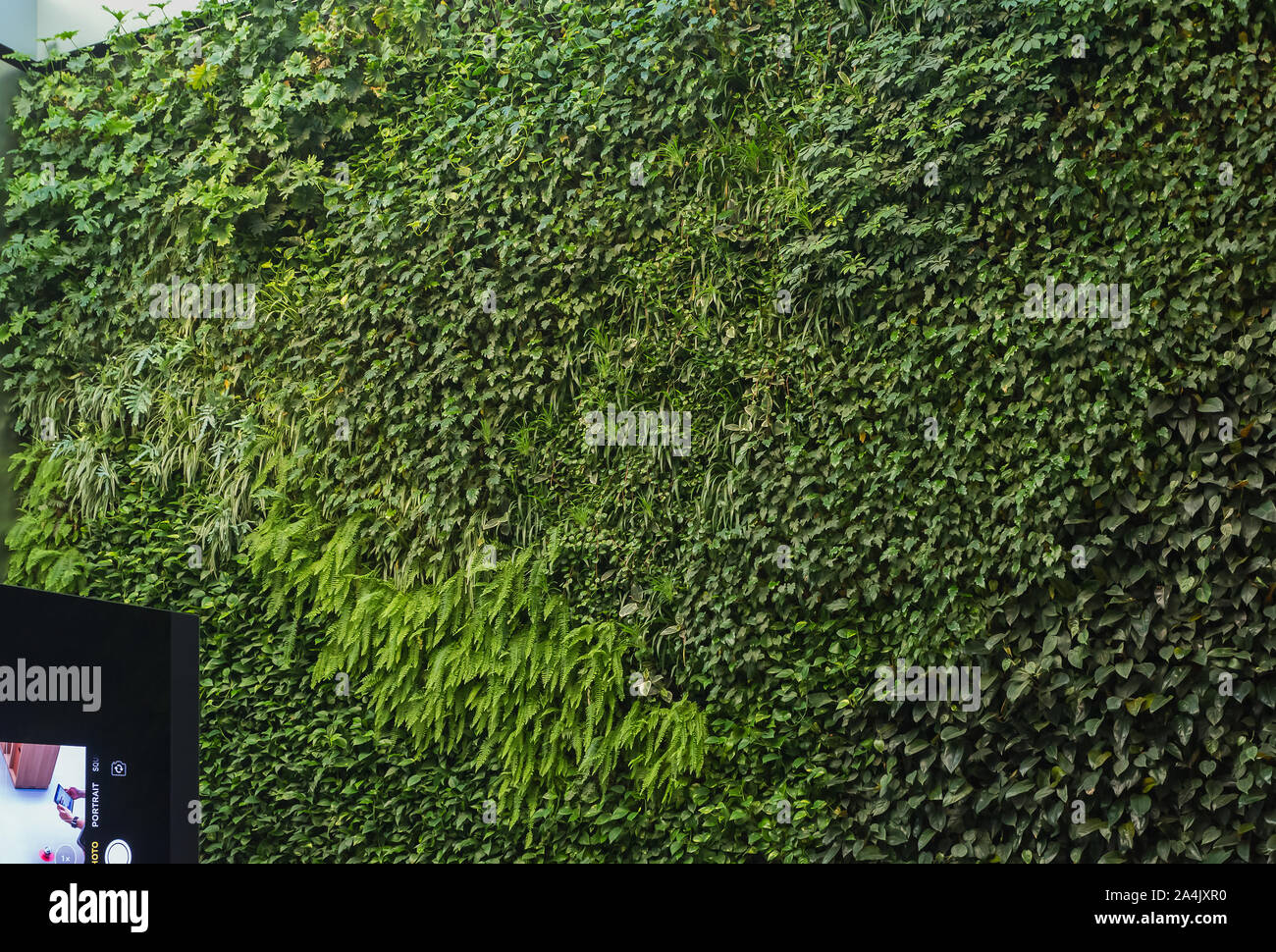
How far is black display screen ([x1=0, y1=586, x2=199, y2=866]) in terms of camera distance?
113 inches

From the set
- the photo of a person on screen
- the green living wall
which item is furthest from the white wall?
the photo of a person on screen

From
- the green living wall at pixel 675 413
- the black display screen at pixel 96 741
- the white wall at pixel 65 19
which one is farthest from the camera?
the white wall at pixel 65 19

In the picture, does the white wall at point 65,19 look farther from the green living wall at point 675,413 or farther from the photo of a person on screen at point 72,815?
the photo of a person on screen at point 72,815

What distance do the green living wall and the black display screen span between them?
257 centimetres

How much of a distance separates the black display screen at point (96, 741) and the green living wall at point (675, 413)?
2568 millimetres

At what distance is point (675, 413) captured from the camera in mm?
5453

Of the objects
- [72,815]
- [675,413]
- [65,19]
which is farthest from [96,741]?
[65,19]

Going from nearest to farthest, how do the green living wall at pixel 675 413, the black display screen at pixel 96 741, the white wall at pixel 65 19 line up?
the black display screen at pixel 96 741 < the green living wall at pixel 675 413 < the white wall at pixel 65 19

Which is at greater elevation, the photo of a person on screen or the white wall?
the white wall

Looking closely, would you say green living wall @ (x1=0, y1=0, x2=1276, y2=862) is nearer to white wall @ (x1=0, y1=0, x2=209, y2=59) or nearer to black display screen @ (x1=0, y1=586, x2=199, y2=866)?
white wall @ (x1=0, y1=0, x2=209, y2=59)

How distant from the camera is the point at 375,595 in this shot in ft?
18.8

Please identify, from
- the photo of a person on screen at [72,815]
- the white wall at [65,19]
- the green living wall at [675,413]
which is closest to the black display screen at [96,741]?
the photo of a person on screen at [72,815]

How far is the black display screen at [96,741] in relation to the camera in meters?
2.86

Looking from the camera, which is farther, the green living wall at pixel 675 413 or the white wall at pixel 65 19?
the white wall at pixel 65 19
